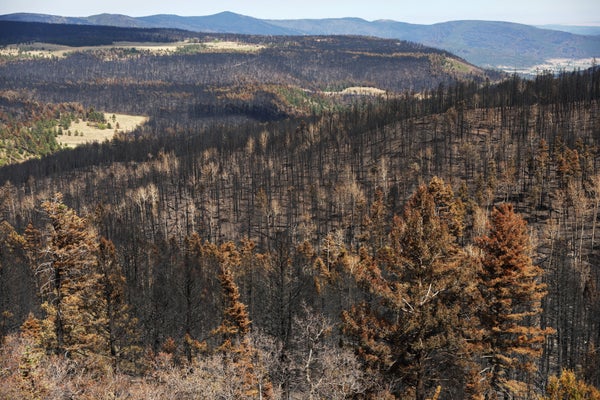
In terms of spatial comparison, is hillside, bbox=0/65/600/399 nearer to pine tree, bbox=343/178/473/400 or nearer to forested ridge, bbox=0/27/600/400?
pine tree, bbox=343/178/473/400

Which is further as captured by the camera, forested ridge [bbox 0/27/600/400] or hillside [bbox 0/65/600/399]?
hillside [bbox 0/65/600/399]

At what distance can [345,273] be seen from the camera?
3130 inches

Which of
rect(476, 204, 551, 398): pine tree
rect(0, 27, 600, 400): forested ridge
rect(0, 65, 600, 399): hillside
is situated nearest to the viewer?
rect(0, 27, 600, 400): forested ridge

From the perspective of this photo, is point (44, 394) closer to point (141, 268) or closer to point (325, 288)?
point (325, 288)

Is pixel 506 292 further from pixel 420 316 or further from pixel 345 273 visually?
pixel 345 273

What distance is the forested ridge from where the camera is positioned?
998 inches

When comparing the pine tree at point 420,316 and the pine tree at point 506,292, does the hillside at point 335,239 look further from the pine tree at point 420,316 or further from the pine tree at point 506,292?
the pine tree at point 506,292

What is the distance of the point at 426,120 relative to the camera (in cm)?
18988

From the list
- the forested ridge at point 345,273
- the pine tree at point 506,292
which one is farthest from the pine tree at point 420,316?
the pine tree at point 506,292

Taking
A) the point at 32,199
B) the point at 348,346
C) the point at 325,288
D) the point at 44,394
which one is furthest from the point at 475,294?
the point at 32,199

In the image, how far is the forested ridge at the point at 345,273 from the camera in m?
25.3

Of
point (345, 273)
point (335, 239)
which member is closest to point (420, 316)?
point (345, 273)

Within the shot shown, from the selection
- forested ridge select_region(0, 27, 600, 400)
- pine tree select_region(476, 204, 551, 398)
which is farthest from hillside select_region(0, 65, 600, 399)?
pine tree select_region(476, 204, 551, 398)

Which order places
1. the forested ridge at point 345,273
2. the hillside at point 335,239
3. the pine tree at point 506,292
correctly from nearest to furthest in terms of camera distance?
the forested ridge at point 345,273 → the pine tree at point 506,292 → the hillside at point 335,239
